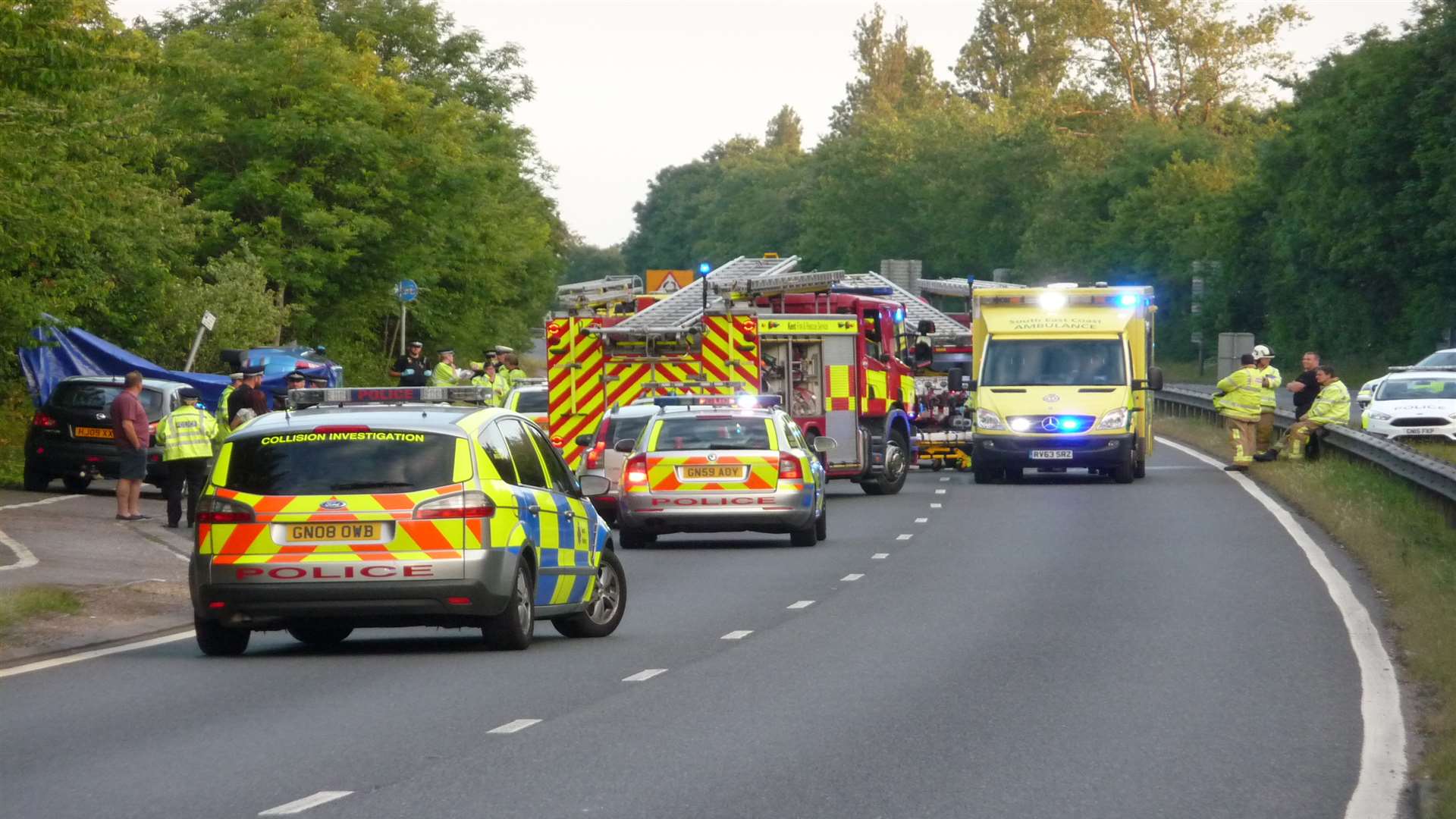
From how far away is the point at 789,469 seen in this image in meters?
23.5

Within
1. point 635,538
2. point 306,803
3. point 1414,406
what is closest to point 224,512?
point 306,803

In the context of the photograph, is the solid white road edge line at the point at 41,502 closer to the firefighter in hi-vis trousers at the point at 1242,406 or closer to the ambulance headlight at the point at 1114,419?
the ambulance headlight at the point at 1114,419

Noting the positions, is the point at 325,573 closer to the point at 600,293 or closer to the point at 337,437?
the point at 337,437

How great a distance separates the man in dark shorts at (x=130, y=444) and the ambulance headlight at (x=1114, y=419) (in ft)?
42.7

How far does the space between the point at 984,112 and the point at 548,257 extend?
55.7 metres

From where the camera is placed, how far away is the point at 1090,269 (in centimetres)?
10175

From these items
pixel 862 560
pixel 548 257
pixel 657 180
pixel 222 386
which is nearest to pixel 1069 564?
pixel 862 560

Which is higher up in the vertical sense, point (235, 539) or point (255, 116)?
point (255, 116)

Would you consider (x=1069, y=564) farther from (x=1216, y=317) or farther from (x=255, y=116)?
(x=1216, y=317)

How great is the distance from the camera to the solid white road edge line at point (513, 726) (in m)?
10.6

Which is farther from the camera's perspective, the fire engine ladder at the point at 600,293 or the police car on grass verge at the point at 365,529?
the fire engine ladder at the point at 600,293

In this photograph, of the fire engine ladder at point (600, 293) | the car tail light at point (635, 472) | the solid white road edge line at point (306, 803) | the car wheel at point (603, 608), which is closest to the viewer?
the solid white road edge line at point (306, 803)

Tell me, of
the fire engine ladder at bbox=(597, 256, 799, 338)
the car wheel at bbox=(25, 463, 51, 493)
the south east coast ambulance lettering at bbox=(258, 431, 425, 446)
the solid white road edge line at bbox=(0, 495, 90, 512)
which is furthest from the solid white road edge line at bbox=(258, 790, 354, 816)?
the fire engine ladder at bbox=(597, 256, 799, 338)

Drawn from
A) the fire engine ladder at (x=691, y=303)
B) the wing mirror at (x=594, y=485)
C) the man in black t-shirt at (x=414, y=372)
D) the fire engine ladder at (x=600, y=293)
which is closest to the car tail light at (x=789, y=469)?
the wing mirror at (x=594, y=485)
